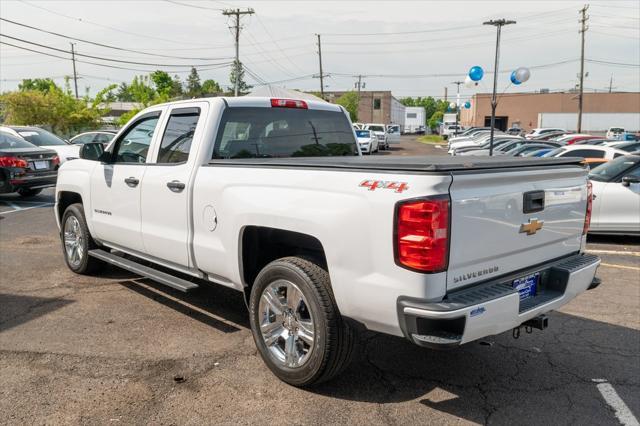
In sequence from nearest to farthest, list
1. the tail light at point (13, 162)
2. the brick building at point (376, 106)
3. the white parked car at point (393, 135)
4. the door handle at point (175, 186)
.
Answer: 1. the door handle at point (175, 186)
2. the tail light at point (13, 162)
3. the white parked car at point (393, 135)
4. the brick building at point (376, 106)

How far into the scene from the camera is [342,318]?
11.2 feet

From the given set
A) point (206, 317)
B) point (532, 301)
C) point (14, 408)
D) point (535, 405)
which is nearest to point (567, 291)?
point (532, 301)

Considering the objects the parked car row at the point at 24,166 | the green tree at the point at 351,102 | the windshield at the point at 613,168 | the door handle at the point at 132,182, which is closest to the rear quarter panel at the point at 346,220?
the door handle at the point at 132,182

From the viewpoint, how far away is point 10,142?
12.9 metres

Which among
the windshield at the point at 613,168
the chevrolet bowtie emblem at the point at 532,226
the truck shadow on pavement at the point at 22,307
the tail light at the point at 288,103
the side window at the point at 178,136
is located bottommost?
the truck shadow on pavement at the point at 22,307

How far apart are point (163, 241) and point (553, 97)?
88.0m

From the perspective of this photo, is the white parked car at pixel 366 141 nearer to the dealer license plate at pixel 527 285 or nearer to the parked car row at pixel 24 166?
the parked car row at pixel 24 166

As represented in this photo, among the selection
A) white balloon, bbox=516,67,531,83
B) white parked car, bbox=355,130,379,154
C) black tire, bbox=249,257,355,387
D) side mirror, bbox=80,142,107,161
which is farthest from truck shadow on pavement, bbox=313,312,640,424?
white parked car, bbox=355,130,379,154

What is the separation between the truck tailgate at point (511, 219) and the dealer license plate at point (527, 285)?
3.4 inches

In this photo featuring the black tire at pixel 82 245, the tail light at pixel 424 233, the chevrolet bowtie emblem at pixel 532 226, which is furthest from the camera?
the black tire at pixel 82 245

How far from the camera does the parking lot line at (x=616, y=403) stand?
11.0ft

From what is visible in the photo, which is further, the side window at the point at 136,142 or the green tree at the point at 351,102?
the green tree at the point at 351,102

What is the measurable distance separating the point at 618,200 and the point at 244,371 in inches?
282

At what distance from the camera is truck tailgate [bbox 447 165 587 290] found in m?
3.07
